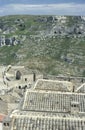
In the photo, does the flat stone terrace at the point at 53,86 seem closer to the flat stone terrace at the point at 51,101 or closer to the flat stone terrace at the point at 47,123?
the flat stone terrace at the point at 51,101

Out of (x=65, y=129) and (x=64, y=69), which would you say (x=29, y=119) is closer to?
(x=65, y=129)

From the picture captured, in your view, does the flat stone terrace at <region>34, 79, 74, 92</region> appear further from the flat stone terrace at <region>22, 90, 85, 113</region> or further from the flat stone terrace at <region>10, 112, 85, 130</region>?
the flat stone terrace at <region>10, 112, 85, 130</region>

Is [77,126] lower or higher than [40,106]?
higher

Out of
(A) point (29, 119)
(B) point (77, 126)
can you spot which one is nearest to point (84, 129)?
(B) point (77, 126)

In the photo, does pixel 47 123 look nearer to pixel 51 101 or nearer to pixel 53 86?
pixel 51 101

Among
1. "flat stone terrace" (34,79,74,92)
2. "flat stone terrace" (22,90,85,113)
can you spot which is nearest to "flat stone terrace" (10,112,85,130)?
"flat stone terrace" (22,90,85,113)

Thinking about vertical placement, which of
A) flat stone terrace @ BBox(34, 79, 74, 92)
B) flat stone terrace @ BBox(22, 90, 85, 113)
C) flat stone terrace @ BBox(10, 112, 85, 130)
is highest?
flat stone terrace @ BBox(10, 112, 85, 130)

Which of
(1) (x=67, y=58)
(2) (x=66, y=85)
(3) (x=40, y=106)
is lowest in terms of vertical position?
(1) (x=67, y=58)

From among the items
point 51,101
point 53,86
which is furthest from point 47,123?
point 53,86
